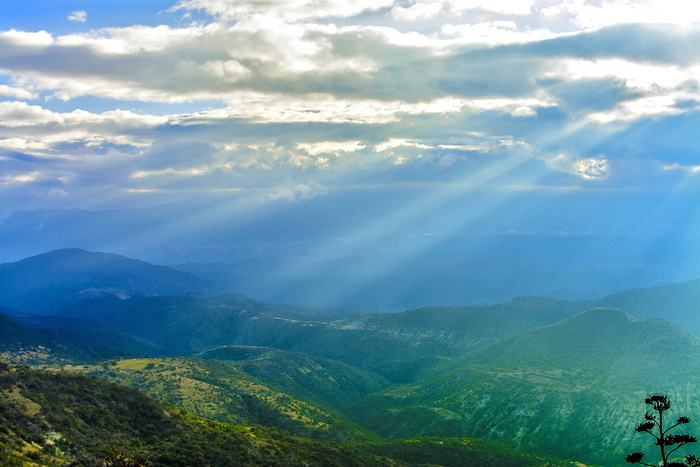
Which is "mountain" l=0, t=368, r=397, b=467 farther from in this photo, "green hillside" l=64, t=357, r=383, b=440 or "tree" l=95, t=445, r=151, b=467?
"green hillside" l=64, t=357, r=383, b=440

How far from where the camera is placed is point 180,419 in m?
108

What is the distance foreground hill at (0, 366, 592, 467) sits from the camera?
255ft

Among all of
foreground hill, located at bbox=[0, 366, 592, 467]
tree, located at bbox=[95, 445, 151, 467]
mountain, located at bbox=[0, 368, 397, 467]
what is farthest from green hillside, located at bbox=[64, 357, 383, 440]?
tree, located at bbox=[95, 445, 151, 467]

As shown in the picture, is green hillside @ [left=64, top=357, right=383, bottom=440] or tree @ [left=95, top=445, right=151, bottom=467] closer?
tree @ [left=95, top=445, right=151, bottom=467]

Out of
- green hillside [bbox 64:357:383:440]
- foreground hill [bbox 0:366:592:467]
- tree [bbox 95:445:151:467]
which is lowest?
green hillside [bbox 64:357:383:440]

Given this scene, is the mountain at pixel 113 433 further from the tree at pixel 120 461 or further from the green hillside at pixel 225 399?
the green hillside at pixel 225 399

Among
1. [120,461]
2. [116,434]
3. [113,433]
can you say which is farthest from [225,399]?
[120,461]

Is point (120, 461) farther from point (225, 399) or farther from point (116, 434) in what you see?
point (225, 399)

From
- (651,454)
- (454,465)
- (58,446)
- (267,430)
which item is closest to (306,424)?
(267,430)

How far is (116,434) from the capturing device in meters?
91.9

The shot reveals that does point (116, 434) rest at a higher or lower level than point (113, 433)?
lower

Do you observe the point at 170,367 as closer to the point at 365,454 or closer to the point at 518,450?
the point at 365,454

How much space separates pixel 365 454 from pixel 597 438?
87.5m

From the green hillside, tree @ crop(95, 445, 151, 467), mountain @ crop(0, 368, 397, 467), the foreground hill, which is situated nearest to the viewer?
tree @ crop(95, 445, 151, 467)
